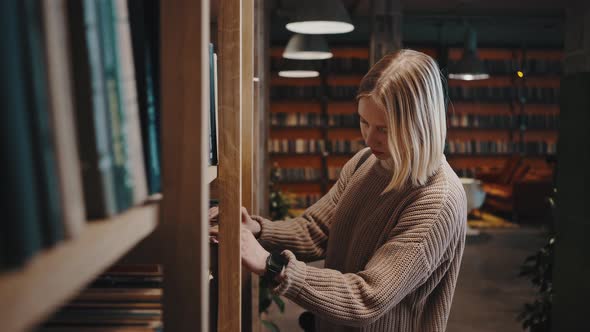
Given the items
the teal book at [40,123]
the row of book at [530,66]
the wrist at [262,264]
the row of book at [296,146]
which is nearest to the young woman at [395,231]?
the wrist at [262,264]

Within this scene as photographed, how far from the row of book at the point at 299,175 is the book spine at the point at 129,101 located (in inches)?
361

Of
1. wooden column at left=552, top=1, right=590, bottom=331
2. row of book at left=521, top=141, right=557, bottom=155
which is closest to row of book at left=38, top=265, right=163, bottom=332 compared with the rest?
wooden column at left=552, top=1, right=590, bottom=331

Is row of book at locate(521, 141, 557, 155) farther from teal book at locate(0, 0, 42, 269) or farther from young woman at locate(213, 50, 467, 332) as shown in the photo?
teal book at locate(0, 0, 42, 269)

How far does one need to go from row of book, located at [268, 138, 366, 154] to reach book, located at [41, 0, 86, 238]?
927 centimetres

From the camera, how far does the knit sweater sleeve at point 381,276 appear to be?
3.76 ft

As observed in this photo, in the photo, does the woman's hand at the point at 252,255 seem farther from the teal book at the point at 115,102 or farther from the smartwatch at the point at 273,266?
the teal book at the point at 115,102

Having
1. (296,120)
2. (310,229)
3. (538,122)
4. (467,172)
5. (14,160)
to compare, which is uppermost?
(14,160)

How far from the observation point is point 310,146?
9.70 m

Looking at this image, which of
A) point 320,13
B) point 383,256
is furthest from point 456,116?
point 383,256

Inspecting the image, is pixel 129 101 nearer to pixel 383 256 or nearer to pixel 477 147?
pixel 383 256

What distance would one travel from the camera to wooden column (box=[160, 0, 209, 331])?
52 cm

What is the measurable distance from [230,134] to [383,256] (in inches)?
20.0

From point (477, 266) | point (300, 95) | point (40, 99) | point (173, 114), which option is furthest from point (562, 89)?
point (300, 95)

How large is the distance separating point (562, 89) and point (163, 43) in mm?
2395
